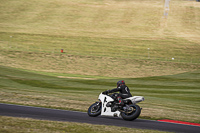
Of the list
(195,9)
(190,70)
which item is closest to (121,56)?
(190,70)

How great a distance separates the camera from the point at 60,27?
273 ft

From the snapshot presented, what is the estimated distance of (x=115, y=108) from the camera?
13.8m

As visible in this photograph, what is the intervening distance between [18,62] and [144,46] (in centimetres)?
3179

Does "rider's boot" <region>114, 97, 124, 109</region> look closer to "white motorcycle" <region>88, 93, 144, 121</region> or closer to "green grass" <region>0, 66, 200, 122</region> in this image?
"white motorcycle" <region>88, 93, 144, 121</region>

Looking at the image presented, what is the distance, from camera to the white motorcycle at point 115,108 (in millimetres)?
13070

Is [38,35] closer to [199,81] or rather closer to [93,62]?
[93,62]

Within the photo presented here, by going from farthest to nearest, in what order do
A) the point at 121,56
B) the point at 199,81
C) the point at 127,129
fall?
1. the point at 121,56
2. the point at 199,81
3. the point at 127,129

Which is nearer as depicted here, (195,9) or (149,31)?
(149,31)

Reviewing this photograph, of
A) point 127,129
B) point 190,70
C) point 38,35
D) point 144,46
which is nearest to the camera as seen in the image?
point 127,129

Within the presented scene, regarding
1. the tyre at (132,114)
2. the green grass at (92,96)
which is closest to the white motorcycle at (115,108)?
the tyre at (132,114)

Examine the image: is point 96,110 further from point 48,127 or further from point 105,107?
point 48,127

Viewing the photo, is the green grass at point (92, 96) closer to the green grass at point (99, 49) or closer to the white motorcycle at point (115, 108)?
the green grass at point (99, 49)

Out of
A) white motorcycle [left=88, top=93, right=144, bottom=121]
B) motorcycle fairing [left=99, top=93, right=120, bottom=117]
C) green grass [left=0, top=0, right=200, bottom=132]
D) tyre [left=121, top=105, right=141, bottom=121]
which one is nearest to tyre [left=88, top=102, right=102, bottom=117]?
white motorcycle [left=88, top=93, right=144, bottom=121]

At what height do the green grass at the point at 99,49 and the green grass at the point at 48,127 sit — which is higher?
the green grass at the point at 48,127
